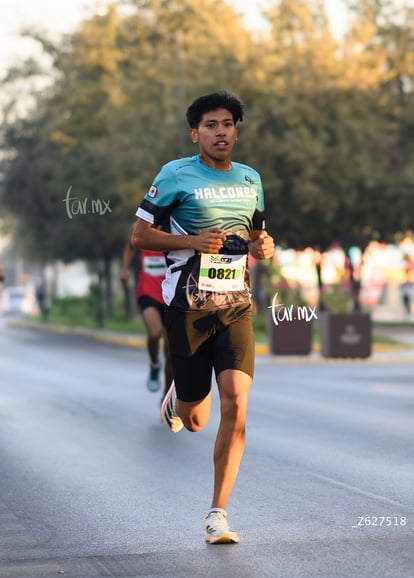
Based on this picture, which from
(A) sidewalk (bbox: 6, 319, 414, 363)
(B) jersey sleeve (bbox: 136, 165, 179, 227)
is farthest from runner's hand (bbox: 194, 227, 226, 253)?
(A) sidewalk (bbox: 6, 319, 414, 363)

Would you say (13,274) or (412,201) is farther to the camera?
(13,274)

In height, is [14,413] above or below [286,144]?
below

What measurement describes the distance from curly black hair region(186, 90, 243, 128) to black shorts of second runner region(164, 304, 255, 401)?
0.95 meters

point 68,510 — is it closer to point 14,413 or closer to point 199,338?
point 199,338

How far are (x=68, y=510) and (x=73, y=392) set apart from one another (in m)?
9.71

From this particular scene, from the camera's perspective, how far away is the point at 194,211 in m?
6.99

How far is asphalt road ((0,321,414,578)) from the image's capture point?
639cm

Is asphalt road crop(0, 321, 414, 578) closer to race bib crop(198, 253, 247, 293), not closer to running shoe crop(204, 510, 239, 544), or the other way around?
running shoe crop(204, 510, 239, 544)

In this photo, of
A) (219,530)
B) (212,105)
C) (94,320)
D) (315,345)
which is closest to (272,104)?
(315,345)

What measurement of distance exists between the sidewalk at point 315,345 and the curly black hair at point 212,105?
19159 mm

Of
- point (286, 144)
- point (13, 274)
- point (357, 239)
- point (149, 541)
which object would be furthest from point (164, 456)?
point (13, 274)

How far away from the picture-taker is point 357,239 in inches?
1729

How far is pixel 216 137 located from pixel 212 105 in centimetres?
16

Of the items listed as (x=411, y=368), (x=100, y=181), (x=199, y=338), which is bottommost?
(x=411, y=368)
